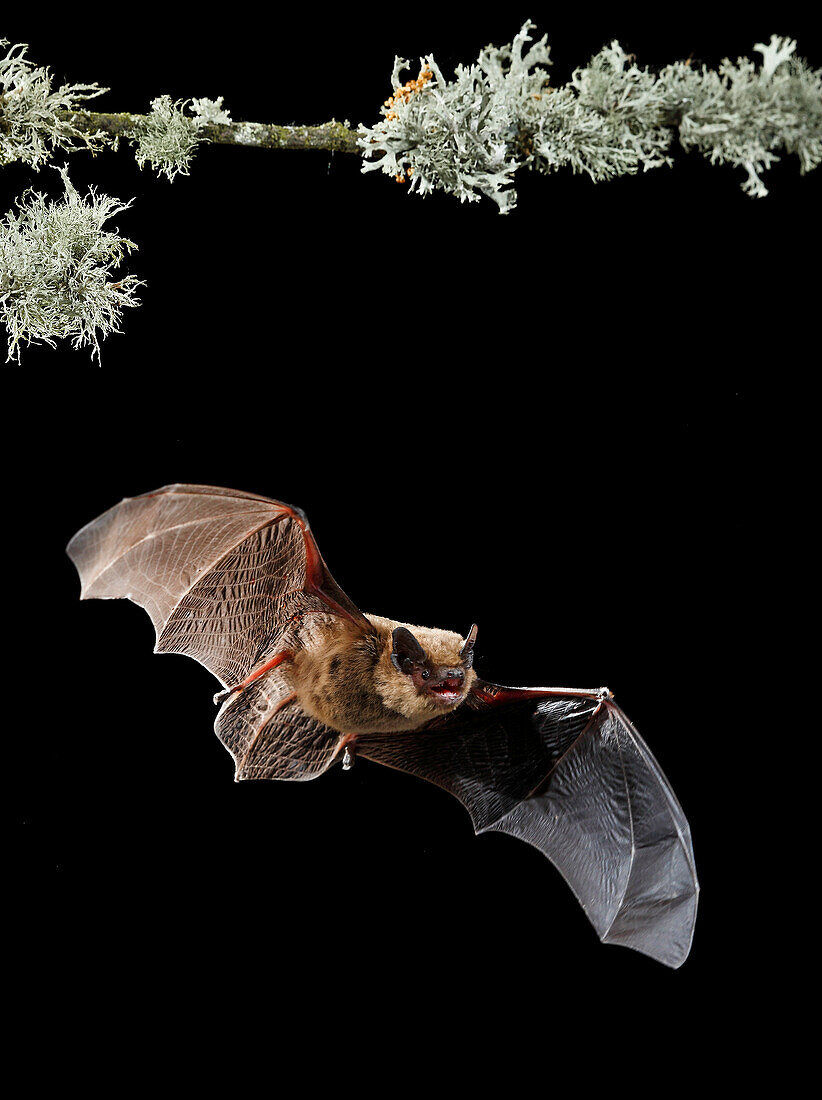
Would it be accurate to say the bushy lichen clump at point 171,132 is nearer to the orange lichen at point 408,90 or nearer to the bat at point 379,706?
the orange lichen at point 408,90

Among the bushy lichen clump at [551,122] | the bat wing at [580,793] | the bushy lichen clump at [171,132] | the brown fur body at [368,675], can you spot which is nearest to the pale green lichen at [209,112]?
the bushy lichen clump at [171,132]

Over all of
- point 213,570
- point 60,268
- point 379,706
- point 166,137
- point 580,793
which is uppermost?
point 166,137

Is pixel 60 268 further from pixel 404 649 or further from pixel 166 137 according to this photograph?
pixel 404 649

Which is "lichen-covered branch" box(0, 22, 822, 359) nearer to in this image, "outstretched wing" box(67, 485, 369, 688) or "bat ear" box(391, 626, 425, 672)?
"outstretched wing" box(67, 485, 369, 688)

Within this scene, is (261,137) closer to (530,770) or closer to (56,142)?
(56,142)

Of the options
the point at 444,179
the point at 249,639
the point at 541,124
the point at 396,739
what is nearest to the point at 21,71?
the point at 444,179

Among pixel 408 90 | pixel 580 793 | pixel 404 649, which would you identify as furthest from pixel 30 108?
pixel 580 793
